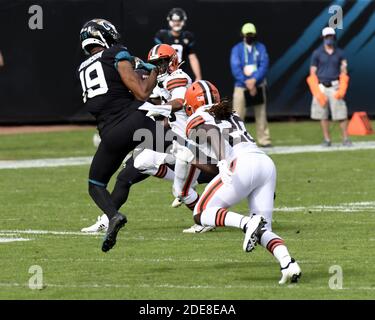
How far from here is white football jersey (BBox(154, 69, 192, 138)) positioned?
12.5 metres

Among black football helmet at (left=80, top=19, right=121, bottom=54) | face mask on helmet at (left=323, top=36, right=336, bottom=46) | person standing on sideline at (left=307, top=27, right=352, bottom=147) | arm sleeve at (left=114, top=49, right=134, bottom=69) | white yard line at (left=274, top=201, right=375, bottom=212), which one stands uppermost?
black football helmet at (left=80, top=19, right=121, bottom=54)

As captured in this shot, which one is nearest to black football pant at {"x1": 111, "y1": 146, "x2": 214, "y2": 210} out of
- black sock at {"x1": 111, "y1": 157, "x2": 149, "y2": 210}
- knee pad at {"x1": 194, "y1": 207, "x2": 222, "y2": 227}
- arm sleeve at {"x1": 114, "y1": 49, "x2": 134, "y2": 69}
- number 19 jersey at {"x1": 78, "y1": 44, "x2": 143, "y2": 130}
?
black sock at {"x1": 111, "y1": 157, "x2": 149, "y2": 210}

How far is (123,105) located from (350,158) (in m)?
8.89

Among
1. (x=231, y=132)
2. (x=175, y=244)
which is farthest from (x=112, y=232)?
(x=175, y=244)

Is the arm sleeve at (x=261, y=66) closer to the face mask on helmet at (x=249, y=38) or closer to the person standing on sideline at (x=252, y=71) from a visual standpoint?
the person standing on sideline at (x=252, y=71)

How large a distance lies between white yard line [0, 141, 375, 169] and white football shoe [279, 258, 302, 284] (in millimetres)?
9754

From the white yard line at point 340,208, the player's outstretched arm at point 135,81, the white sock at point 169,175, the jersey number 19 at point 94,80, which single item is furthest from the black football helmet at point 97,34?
A: the white yard line at point 340,208

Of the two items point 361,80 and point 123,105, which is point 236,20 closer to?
point 361,80

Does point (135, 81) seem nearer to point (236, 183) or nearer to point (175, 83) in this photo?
point (236, 183)

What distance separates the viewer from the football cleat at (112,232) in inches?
388

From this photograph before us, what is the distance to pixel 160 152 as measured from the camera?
12453mm

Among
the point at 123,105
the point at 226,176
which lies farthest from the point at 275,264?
the point at 123,105

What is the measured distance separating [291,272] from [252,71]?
39.3 ft

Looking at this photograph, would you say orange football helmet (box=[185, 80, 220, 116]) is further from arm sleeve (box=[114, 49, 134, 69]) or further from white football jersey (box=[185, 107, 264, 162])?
arm sleeve (box=[114, 49, 134, 69])
